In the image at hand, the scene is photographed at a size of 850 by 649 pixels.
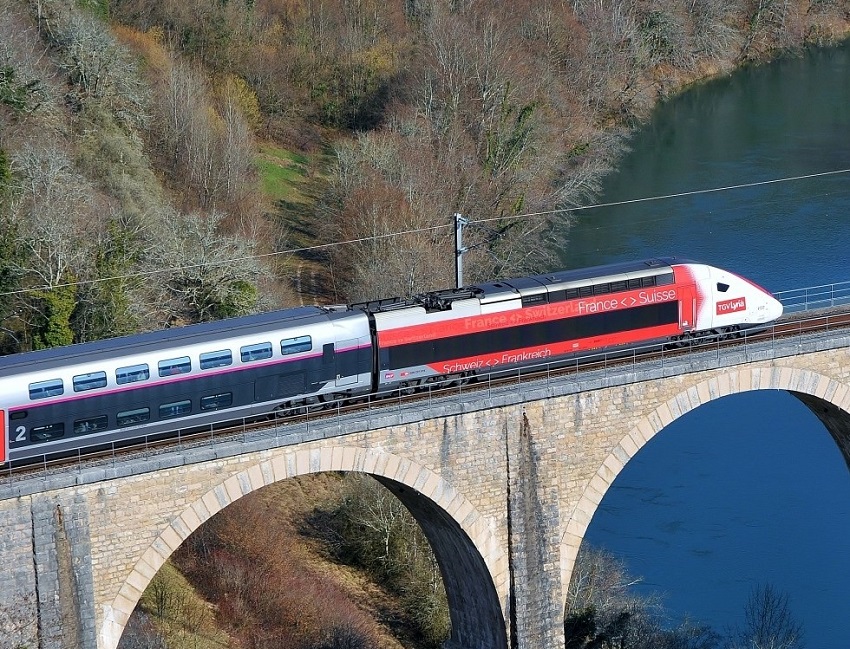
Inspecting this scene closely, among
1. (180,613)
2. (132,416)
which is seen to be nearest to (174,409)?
(132,416)

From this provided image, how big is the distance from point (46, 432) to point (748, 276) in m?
32.3

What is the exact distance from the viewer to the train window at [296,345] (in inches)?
1072

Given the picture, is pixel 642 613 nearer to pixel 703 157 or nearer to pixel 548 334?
pixel 548 334

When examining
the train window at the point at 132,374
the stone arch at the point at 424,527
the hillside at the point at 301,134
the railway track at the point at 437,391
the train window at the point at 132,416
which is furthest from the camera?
the hillside at the point at 301,134

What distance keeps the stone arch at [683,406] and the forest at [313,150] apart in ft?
17.1

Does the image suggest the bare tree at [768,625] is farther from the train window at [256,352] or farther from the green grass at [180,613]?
the train window at [256,352]

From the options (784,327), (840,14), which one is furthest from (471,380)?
(840,14)

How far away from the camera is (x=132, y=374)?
85.0 feet

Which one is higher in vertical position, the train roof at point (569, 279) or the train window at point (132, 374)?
the train roof at point (569, 279)

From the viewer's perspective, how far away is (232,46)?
220 feet

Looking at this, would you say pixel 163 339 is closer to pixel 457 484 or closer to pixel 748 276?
pixel 457 484

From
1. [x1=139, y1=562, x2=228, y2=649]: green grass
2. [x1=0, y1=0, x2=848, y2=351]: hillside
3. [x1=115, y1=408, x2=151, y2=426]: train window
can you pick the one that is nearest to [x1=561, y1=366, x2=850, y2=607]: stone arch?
[x1=115, y1=408, x2=151, y2=426]: train window

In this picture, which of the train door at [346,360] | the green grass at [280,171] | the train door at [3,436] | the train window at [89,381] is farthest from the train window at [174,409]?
the green grass at [280,171]

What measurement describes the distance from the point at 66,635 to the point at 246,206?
30.8m
